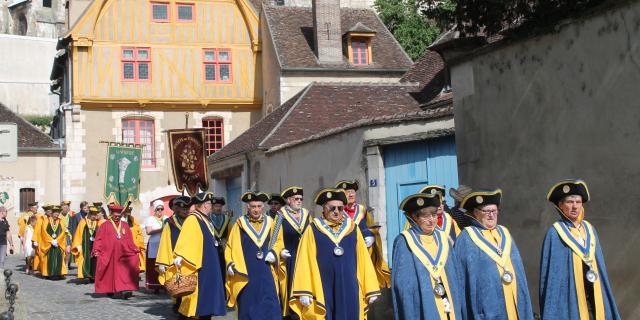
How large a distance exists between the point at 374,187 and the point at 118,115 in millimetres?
20423

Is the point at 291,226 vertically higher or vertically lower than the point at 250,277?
higher

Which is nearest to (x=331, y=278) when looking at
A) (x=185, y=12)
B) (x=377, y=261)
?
(x=377, y=261)

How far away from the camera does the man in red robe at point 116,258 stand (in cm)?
1667

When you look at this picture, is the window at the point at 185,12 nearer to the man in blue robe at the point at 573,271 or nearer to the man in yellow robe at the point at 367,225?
the man in yellow robe at the point at 367,225

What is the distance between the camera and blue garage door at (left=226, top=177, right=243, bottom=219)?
24.2 meters

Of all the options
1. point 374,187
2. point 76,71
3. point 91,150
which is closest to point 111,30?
point 76,71

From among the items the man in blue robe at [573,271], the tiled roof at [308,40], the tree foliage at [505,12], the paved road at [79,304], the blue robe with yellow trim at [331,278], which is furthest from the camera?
the tiled roof at [308,40]

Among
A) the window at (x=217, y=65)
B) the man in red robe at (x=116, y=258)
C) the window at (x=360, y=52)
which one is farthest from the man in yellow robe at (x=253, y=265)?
the window at (x=217, y=65)

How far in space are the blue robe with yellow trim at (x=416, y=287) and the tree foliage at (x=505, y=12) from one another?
3964 mm

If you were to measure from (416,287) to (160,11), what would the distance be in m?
29.2

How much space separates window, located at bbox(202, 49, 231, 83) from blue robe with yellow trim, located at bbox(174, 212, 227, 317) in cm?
2398

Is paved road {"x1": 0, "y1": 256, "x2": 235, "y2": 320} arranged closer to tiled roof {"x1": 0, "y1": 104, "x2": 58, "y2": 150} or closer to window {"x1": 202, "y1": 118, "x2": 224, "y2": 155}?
window {"x1": 202, "y1": 118, "x2": 224, "y2": 155}

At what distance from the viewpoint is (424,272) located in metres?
6.84

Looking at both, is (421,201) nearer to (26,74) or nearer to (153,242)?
(153,242)
